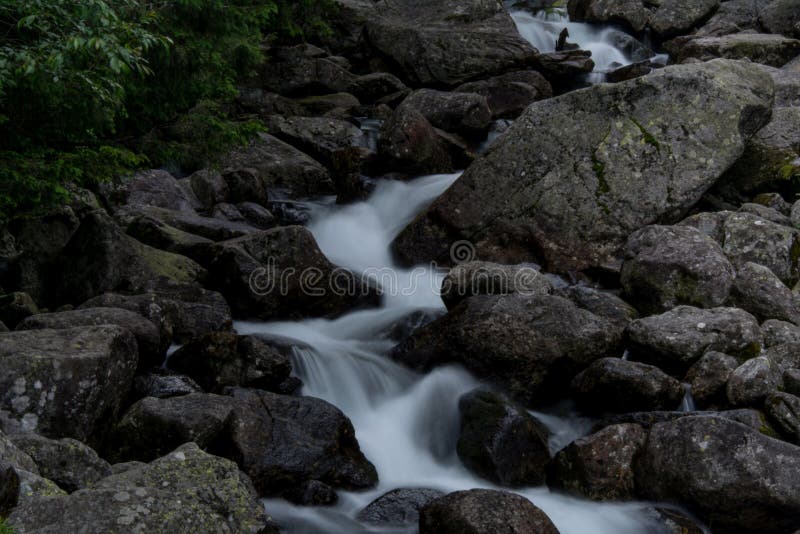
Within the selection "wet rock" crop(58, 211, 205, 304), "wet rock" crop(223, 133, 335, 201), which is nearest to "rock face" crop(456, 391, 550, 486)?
"wet rock" crop(58, 211, 205, 304)

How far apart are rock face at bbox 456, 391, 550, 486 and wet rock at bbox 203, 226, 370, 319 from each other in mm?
3714

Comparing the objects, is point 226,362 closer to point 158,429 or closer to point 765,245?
point 158,429

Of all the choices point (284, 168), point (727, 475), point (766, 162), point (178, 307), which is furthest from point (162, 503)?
point (766, 162)

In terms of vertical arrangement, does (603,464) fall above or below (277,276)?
below

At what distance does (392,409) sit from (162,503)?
5.25 metres

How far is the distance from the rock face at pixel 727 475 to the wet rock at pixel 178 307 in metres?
5.54

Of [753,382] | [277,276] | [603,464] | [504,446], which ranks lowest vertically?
[504,446]

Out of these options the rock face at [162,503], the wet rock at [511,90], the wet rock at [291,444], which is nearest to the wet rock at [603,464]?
the wet rock at [291,444]

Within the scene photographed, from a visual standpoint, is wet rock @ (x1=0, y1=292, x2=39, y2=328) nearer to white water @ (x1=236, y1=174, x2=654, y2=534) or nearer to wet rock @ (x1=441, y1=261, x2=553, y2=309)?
white water @ (x1=236, y1=174, x2=654, y2=534)

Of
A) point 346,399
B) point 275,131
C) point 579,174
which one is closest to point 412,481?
point 346,399

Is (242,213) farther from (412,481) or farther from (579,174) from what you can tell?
(412,481)

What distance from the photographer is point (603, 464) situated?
7.92m

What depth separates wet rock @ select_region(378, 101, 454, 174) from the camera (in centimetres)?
1634

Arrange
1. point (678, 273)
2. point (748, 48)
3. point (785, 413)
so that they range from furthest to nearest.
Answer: point (748, 48)
point (678, 273)
point (785, 413)
